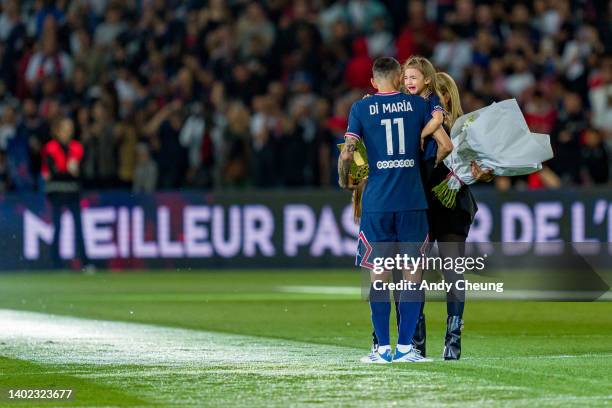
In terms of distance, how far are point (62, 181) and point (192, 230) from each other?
6.76 ft

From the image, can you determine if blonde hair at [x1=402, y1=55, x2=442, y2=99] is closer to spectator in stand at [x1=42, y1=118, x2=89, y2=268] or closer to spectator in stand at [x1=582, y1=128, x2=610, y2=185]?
spectator in stand at [x1=582, y1=128, x2=610, y2=185]

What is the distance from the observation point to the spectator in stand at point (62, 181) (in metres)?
21.7

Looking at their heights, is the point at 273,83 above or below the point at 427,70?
above

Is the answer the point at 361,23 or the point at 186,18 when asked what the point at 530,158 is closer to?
the point at 361,23

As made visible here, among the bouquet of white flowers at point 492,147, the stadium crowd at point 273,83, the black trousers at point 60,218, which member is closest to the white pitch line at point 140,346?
the bouquet of white flowers at point 492,147

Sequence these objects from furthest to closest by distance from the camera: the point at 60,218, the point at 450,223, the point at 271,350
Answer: the point at 60,218 < the point at 271,350 < the point at 450,223

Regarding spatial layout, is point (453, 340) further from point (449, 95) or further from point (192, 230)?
point (192, 230)

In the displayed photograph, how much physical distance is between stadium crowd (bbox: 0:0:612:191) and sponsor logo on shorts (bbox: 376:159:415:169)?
37.0 feet

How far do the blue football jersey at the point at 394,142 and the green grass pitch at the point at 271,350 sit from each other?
44.8 inches

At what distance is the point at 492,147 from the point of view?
10.2 metres

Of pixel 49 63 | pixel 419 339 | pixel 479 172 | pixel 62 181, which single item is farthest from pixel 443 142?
pixel 49 63

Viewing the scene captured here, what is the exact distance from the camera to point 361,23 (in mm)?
24203

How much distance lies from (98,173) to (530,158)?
14.0m

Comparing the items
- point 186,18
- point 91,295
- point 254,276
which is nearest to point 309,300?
point 91,295
